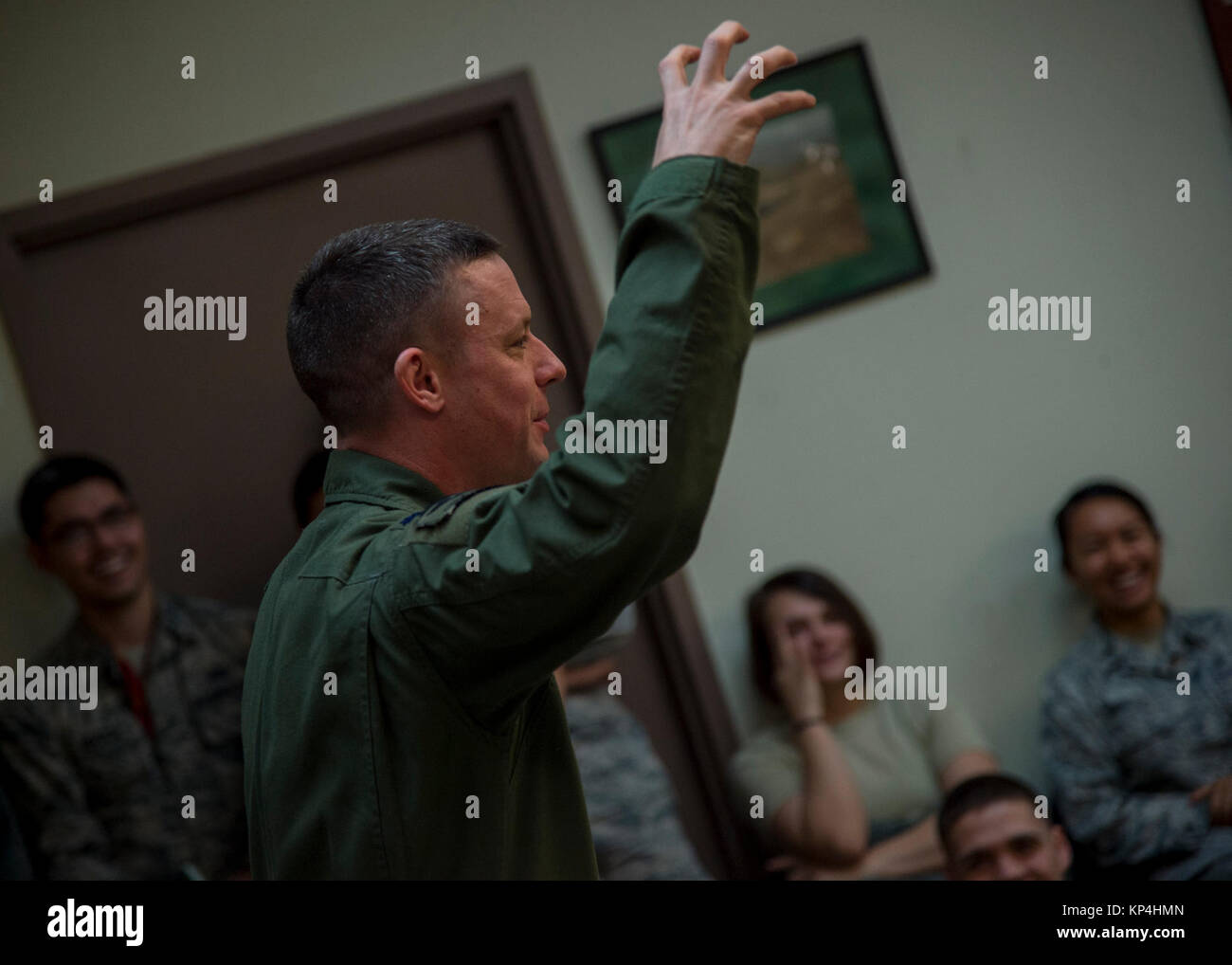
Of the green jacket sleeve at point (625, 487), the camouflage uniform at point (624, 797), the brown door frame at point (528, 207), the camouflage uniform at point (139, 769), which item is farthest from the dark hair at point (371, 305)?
the brown door frame at point (528, 207)

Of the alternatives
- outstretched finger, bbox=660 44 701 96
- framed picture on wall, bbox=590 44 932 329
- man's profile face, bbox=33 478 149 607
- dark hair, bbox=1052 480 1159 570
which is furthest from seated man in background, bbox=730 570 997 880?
outstretched finger, bbox=660 44 701 96

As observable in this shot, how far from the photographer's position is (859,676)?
214cm

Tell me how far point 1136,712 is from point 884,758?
39 centimetres

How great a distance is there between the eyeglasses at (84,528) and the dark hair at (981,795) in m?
1.29

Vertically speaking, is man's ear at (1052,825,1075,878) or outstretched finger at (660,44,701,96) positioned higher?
outstretched finger at (660,44,701,96)

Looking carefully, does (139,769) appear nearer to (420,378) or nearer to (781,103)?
(420,378)

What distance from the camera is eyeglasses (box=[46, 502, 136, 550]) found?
1949 mm

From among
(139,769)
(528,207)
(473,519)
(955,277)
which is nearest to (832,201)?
(955,277)

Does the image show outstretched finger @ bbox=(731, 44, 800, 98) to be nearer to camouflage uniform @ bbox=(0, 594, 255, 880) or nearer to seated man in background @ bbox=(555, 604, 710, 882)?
seated man in background @ bbox=(555, 604, 710, 882)

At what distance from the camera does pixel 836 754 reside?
2049mm

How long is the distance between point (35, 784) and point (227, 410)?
2.10ft

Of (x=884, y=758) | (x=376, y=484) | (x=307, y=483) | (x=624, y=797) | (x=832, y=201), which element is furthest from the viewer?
(x=832, y=201)

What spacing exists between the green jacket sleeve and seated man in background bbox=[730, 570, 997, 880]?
1390 mm

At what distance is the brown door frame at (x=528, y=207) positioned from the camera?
2.15 m
